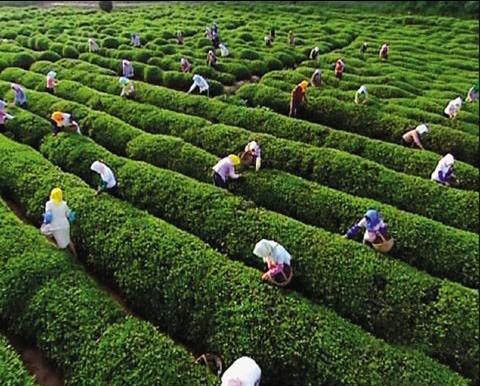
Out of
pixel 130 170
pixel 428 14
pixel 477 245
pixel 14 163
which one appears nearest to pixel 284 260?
pixel 477 245

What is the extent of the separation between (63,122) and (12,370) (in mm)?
7580

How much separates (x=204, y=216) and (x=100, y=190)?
2.29 meters

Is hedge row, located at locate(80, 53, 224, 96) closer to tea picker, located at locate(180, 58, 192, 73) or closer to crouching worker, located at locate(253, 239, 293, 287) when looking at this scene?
tea picker, located at locate(180, 58, 192, 73)

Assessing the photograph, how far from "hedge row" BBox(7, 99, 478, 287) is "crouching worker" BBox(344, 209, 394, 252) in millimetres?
727

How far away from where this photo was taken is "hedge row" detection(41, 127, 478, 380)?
8.58m

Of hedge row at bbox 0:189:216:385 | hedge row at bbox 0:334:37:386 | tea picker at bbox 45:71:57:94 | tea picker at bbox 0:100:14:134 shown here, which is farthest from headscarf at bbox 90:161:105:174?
tea picker at bbox 45:71:57:94

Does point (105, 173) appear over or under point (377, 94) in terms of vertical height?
over

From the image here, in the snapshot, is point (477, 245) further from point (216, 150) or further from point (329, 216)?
point (216, 150)

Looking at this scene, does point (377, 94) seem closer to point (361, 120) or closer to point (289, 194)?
point (361, 120)

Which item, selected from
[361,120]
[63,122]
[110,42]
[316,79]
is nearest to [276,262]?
[63,122]

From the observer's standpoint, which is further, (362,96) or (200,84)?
(200,84)

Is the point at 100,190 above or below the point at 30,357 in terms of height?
above

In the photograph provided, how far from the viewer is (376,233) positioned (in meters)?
9.80

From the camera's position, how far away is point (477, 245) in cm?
1032
